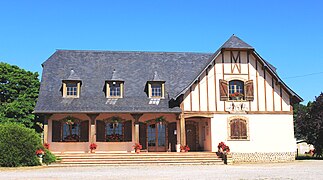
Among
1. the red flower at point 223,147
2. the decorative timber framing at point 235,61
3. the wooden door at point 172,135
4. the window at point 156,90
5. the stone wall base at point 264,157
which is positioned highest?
the decorative timber framing at point 235,61

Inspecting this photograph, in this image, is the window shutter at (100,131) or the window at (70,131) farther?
the window shutter at (100,131)

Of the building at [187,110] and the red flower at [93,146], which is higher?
the building at [187,110]

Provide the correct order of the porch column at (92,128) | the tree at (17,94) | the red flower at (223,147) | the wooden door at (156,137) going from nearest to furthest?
the red flower at (223,147), the porch column at (92,128), the wooden door at (156,137), the tree at (17,94)

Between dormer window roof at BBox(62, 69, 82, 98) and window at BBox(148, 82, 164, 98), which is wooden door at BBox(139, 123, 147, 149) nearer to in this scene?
window at BBox(148, 82, 164, 98)

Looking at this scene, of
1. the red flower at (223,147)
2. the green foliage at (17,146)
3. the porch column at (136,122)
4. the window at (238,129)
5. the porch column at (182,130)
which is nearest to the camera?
the green foliage at (17,146)

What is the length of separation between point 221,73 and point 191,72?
359 cm

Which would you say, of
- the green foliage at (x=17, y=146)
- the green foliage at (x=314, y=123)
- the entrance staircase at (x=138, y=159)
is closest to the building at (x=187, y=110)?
the green foliage at (x=314, y=123)

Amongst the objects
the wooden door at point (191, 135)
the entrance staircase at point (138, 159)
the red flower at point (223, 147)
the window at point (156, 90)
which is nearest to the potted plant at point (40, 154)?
the entrance staircase at point (138, 159)

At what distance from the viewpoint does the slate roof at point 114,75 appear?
988 inches

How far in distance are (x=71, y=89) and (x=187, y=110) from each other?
7.41 m

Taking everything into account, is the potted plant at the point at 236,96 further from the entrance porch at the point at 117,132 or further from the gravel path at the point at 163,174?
the gravel path at the point at 163,174

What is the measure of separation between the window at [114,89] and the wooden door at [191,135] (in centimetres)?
495

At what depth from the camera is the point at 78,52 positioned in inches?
1155

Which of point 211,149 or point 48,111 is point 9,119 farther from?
point 211,149
